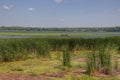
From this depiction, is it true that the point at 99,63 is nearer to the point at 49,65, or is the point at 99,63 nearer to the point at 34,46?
the point at 49,65

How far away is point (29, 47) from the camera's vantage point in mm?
19234

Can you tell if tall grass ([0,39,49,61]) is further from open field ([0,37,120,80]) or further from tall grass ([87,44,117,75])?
tall grass ([87,44,117,75])

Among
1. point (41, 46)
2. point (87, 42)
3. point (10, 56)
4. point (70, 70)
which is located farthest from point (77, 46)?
point (70, 70)

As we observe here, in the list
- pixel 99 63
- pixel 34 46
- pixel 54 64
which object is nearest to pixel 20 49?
pixel 34 46

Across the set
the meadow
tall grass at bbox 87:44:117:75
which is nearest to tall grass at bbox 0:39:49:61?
the meadow

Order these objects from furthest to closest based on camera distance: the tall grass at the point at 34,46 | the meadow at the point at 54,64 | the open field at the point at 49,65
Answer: the tall grass at the point at 34,46 < the meadow at the point at 54,64 < the open field at the point at 49,65

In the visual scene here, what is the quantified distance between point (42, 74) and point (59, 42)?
10913mm

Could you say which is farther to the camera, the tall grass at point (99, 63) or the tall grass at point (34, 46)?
the tall grass at point (34, 46)

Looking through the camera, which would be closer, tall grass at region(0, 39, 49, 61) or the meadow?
the meadow

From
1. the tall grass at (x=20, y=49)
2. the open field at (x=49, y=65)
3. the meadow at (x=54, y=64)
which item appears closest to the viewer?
the open field at (x=49, y=65)

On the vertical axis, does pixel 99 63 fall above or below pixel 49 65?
above

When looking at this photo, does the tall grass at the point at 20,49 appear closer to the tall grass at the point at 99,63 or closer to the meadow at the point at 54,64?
the meadow at the point at 54,64

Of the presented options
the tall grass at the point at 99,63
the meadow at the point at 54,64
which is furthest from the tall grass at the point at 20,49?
the tall grass at the point at 99,63

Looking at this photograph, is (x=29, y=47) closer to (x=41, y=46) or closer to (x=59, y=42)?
(x=41, y=46)
